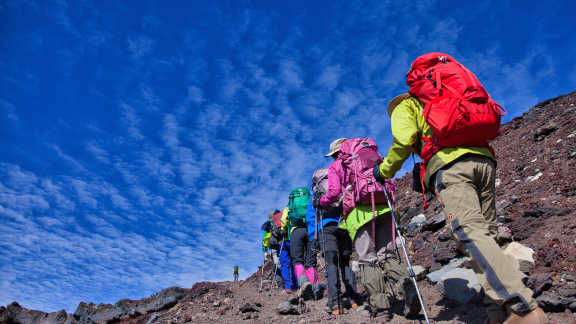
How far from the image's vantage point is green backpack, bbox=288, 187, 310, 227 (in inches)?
307

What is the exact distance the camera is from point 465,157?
286 cm

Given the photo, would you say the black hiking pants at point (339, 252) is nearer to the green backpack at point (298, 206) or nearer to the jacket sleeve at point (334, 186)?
the jacket sleeve at point (334, 186)

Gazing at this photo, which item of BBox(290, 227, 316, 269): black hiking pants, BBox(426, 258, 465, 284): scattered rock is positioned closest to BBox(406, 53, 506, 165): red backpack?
BBox(426, 258, 465, 284): scattered rock

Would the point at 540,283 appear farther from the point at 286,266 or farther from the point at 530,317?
the point at 286,266

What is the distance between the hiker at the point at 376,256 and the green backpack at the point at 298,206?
3040 mm

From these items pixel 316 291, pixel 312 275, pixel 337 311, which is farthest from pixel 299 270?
pixel 337 311

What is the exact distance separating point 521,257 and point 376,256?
181cm

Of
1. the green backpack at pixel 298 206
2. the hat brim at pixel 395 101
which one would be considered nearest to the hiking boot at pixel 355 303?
the green backpack at pixel 298 206

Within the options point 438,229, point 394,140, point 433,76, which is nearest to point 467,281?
point 394,140

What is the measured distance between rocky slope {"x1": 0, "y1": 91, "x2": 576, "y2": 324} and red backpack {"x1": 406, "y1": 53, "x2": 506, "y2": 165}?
175 cm

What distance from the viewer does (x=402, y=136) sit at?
3.25m

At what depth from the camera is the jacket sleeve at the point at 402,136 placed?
10.6 feet

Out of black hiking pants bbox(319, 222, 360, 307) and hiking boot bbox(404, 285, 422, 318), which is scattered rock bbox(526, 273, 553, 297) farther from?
black hiking pants bbox(319, 222, 360, 307)

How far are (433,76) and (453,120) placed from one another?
601 millimetres
